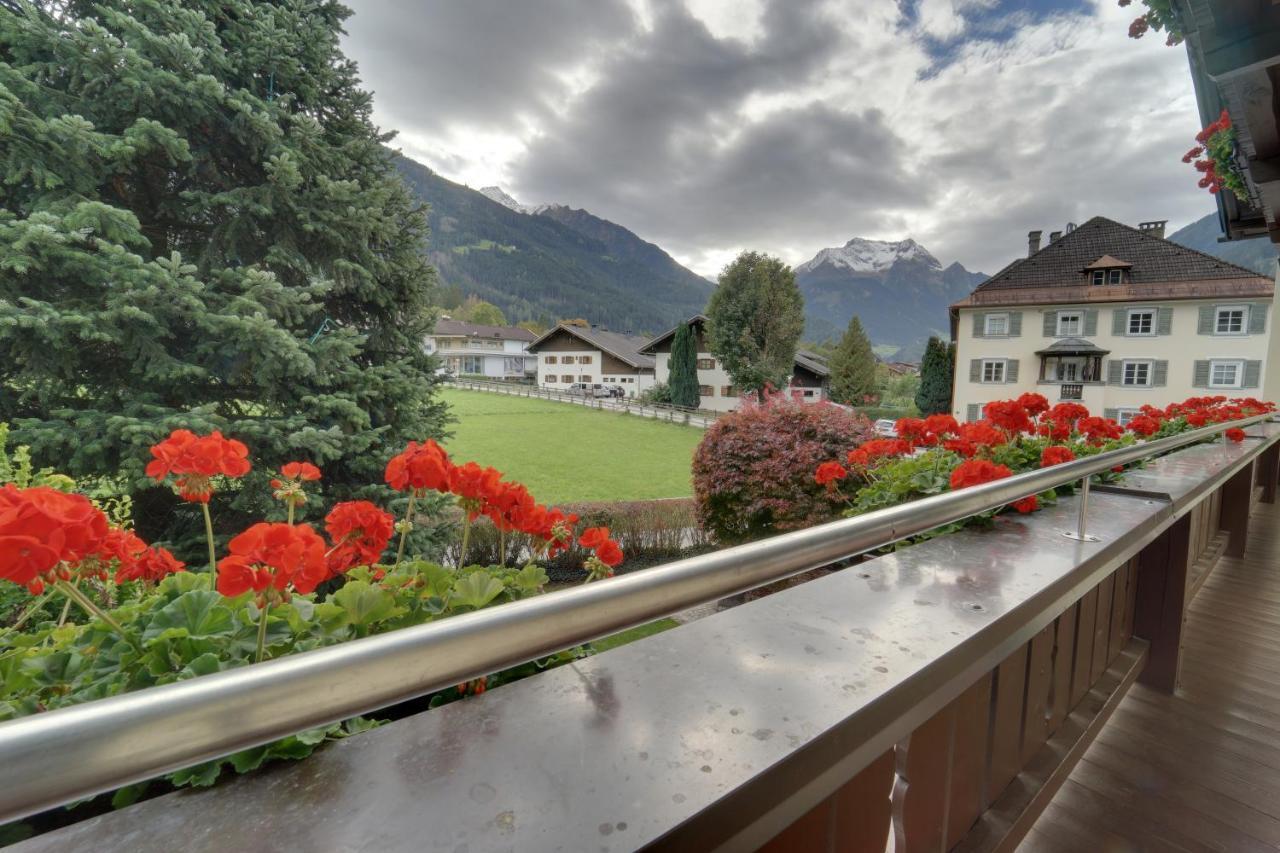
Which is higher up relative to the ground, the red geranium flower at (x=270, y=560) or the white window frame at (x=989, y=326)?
the white window frame at (x=989, y=326)

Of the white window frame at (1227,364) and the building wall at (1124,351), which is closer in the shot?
the building wall at (1124,351)

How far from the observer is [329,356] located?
518 cm

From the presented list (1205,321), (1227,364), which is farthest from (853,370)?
(1227,364)

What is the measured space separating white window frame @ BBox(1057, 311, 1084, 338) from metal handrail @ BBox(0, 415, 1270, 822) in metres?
23.3

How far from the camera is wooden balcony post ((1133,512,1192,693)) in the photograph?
180cm

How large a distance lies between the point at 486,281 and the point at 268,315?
9852cm

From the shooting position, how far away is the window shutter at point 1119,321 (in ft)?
58.0

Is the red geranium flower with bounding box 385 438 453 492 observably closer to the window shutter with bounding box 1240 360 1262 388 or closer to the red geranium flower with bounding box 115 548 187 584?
the red geranium flower with bounding box 115 548 187 584

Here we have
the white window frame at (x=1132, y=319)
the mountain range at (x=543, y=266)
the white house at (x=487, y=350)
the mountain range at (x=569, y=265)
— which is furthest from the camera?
the mountain range at (x=543, y=266)

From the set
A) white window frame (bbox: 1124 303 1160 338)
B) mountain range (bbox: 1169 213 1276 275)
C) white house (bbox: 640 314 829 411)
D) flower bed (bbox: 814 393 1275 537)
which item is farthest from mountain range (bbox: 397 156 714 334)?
mountain range (bbox: 1169 213 1276 275)

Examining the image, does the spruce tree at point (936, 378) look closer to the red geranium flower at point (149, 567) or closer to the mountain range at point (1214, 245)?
the red geranium flower at point (149, 567)

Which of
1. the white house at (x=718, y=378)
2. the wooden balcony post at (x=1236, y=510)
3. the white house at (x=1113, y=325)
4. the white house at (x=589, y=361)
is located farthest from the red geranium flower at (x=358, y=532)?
the white house at (x=589, y=361)

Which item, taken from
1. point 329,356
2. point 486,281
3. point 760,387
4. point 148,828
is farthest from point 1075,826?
point 486,281

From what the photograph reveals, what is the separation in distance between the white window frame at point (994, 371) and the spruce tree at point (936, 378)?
2.12 metres
